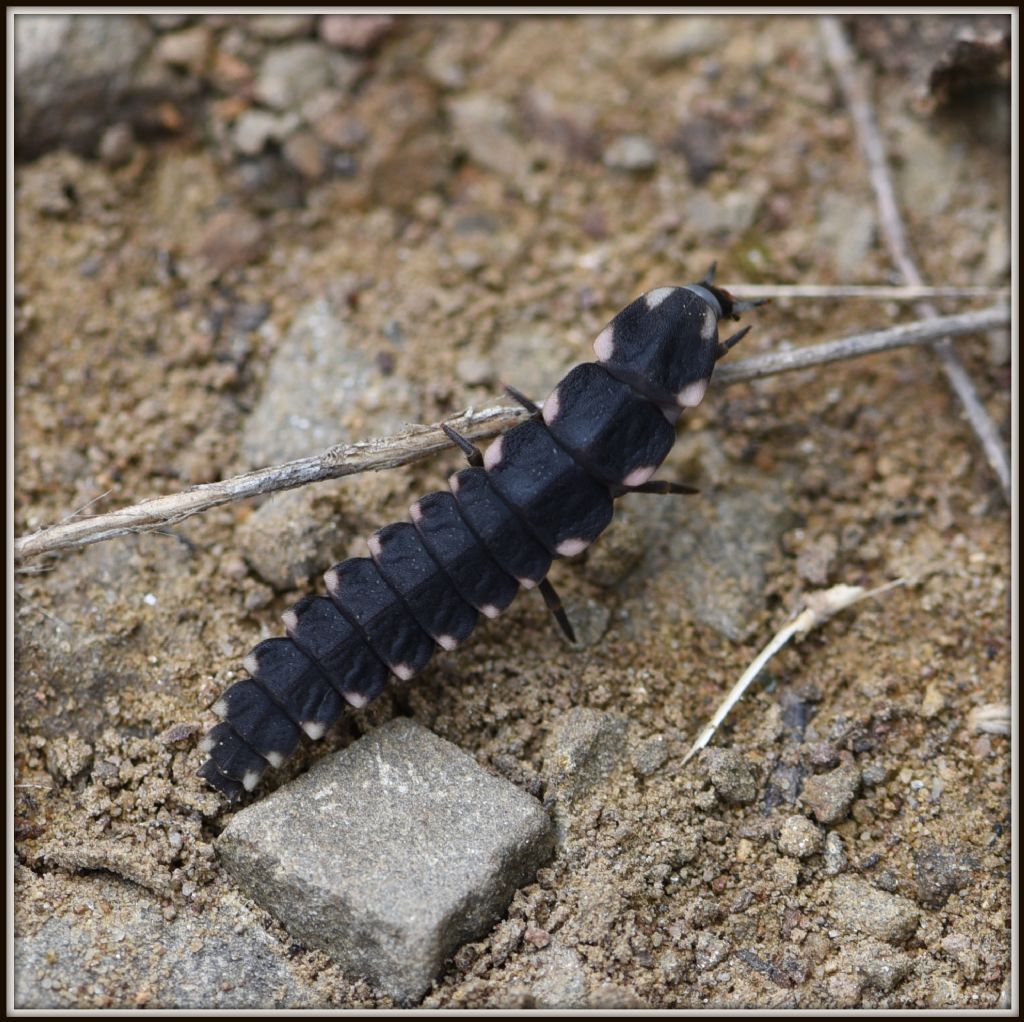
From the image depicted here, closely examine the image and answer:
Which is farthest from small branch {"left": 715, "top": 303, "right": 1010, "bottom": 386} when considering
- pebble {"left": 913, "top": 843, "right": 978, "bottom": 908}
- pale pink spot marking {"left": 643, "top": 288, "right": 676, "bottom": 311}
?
pebble {"left": 913, "top": 843, "right": 978, "bottom": 908}

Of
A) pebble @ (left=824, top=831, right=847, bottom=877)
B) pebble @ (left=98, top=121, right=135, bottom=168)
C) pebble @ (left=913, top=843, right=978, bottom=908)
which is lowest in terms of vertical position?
pebble @ (left=913, top=843, right=978, bottom=908)

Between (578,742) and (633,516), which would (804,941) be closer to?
(578,742)

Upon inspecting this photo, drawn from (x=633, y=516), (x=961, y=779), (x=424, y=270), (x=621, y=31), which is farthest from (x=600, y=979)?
(x=621, y=31)

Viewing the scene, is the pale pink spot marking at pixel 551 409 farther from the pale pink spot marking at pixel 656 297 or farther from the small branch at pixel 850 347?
the small branch at pixel 850 347

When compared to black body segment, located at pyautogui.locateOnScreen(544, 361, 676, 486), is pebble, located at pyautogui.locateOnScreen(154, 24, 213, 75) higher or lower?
higher

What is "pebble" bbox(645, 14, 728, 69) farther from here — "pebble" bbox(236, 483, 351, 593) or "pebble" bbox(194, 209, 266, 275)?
"pebble" bbox(236, 483, 351, 593)
